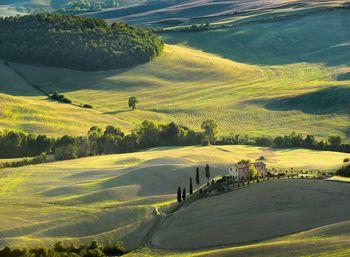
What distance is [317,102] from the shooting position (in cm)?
13312

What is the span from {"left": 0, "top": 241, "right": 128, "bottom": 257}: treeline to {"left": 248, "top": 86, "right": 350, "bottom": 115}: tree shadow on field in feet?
246

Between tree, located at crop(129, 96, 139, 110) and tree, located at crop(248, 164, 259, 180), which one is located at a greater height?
tree, located at crop(129, 96, 139, 110)

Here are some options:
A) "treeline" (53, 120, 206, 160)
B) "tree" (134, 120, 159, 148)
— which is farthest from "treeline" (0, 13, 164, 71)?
"tree" (134, 120, 159, 148)

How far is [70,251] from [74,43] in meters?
120

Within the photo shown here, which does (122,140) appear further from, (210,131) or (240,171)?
(240,171)

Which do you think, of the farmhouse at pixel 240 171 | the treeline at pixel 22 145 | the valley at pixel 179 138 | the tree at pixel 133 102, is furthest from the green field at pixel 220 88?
the farmhouse at pixel 240 171

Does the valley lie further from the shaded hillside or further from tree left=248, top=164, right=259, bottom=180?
tree left=248, top=164, right=259, bottom=180

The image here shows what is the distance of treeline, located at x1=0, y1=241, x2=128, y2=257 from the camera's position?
53822 mm

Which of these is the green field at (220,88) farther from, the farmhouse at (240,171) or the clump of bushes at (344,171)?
the clump of bushes at (344,171)

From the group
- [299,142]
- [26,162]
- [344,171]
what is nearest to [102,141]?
[26,162]

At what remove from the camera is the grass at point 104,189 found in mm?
64938

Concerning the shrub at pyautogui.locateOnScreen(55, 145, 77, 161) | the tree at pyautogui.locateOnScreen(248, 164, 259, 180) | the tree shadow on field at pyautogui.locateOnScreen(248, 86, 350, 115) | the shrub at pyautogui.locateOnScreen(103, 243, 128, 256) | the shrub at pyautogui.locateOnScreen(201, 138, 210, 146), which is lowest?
the shrub at pyautogui.locateOnScreen(103, 243, 128, 256)

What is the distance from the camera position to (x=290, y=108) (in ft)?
433

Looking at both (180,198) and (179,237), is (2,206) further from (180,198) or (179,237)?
(179,237)
